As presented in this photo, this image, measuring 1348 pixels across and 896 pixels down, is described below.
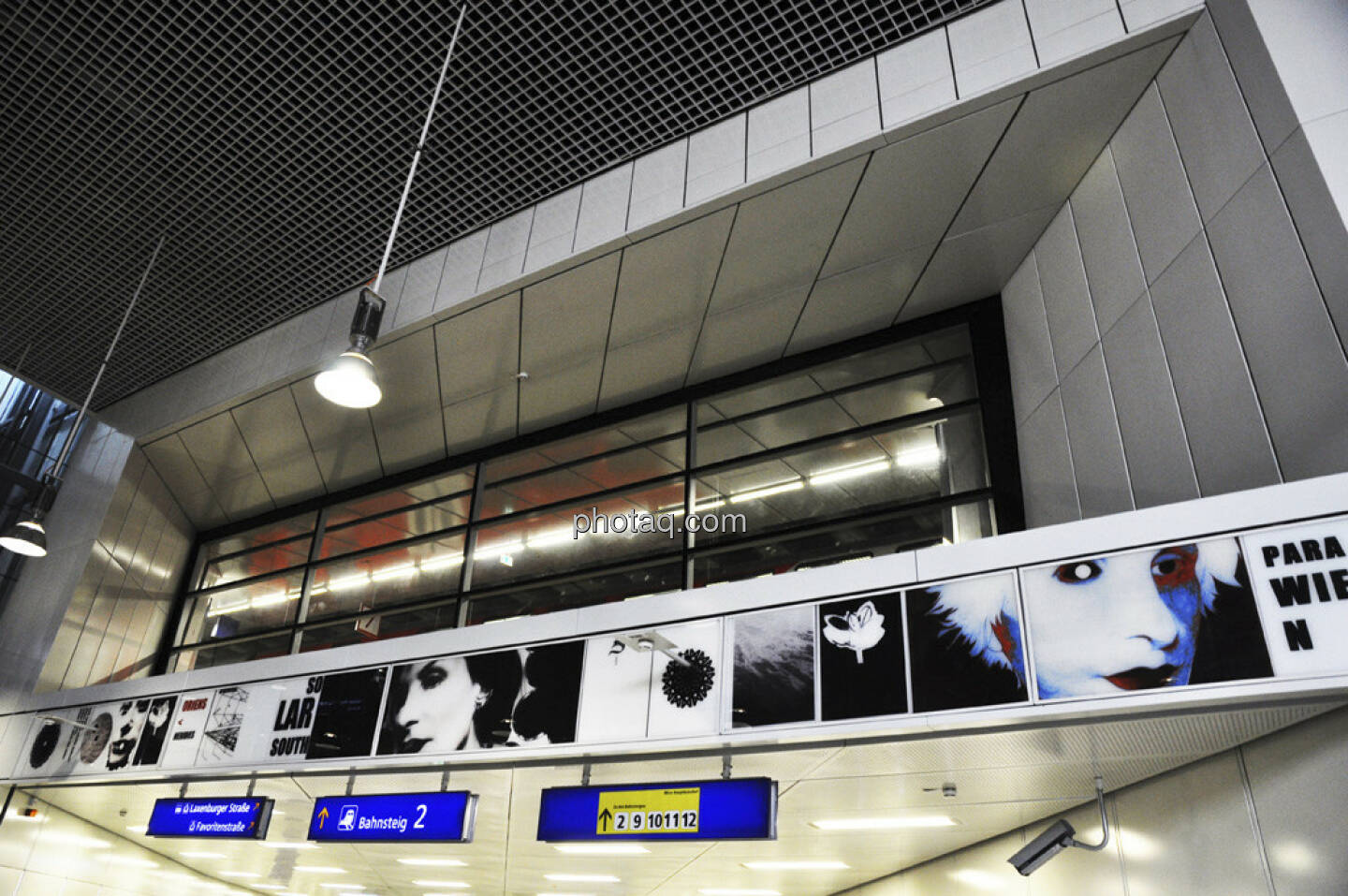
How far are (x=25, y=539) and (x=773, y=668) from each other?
722cm

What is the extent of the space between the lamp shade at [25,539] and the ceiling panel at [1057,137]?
884 cm

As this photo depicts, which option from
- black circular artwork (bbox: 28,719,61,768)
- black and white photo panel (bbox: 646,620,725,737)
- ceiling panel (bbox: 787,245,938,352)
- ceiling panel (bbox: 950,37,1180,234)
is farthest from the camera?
black circular artwork (bbox: 28,719,61,768)

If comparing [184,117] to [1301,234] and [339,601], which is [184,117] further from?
[1301,234]

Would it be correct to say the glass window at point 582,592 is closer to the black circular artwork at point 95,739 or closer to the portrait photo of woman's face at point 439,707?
the portrait photo of woman's face at point 439,707

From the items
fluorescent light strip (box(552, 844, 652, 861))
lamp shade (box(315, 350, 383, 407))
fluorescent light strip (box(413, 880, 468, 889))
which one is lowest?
fluorescent light strip (box(413, 880, 468, 889))

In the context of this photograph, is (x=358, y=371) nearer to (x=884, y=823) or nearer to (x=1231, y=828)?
(x=884, y=823)

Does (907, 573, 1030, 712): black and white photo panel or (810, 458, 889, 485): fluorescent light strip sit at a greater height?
(810, 458, 889, 485): fluorescent light strip

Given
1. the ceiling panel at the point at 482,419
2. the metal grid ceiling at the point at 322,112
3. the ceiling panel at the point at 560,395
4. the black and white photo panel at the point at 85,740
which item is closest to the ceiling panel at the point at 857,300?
the metal grid ceiling at the point at 322,112

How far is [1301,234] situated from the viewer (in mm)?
4391

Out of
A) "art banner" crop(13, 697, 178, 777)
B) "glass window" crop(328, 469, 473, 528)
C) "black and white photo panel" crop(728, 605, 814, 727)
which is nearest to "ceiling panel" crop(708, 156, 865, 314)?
"black and white photo panel" crop(728, 605, 814, 727)

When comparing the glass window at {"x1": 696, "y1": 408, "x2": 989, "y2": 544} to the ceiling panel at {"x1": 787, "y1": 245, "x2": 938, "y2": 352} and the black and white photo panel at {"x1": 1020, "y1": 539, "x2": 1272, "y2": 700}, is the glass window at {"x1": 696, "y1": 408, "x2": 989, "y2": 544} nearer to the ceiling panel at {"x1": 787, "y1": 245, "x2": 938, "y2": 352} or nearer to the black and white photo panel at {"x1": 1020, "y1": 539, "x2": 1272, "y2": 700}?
the ceiling panel at {"x1": 787, "y1": 245, "x2": 938, "y2": 352}

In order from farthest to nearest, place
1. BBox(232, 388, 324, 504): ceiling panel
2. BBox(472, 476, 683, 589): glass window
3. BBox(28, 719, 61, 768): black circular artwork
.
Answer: BBox(232, 388, 324, 504): ceiling panel
BBox(28, 719, 61, 768): black circular artwork
BBox(472, 476, 683, 589): glass window

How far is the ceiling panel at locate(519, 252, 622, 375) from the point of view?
26.9 ft

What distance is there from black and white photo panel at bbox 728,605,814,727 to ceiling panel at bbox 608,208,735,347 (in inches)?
139
